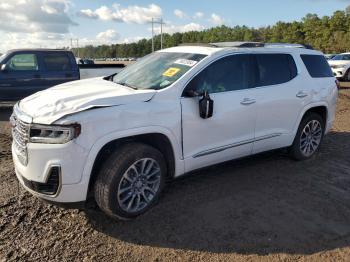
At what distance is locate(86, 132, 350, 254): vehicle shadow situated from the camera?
145 inches

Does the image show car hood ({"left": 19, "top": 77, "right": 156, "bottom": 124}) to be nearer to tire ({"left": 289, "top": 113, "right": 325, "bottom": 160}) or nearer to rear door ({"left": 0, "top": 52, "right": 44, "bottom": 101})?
tire ({"left": 289, "top": 113, "right": 325, "bottom": 160})

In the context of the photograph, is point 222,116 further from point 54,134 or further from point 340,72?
point 340,72

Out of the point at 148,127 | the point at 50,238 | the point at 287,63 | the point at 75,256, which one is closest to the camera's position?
the point at 75,256

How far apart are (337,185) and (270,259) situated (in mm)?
2206

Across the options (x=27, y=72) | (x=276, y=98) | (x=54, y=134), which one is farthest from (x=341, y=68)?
(x=54, y=134)

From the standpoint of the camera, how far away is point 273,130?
544cm

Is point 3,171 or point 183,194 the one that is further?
point 3,171

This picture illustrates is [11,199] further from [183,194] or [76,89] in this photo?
[183,194]

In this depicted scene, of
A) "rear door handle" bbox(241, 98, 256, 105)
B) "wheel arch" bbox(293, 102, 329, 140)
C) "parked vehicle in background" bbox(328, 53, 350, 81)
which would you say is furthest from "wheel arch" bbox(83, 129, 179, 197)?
"parked vehicle in background" bbox(328, 53, 350, 81)

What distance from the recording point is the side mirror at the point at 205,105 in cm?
430

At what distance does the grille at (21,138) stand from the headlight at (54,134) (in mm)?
95

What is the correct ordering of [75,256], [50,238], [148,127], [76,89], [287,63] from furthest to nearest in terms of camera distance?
[287,63]
[76,89]
[148,127]
[50,238]
[75,256]

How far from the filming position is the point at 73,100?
3.81 metres

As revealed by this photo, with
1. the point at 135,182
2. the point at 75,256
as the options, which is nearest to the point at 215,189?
the point at 135,182
